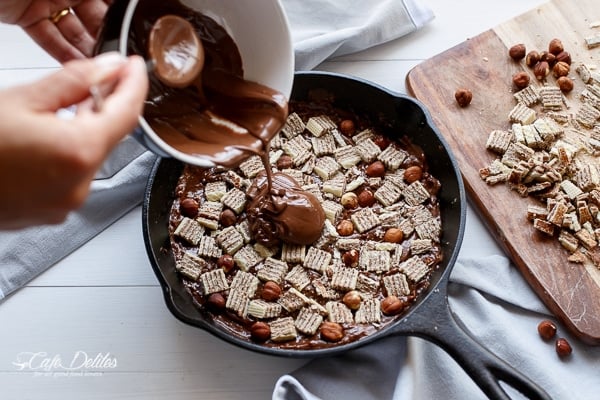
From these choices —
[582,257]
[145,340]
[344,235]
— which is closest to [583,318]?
[582,257]

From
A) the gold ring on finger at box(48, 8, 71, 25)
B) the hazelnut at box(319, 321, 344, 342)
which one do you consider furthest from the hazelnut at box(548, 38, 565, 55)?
the gold ring on finger at box(48, 8, 71, 25)

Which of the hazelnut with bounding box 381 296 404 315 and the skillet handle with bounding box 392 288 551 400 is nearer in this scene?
the skillet handle with bounding box 392 288 551 400

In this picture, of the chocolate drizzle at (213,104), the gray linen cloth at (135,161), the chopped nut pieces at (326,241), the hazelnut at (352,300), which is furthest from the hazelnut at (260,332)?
the gray linen cloth at (135,161)

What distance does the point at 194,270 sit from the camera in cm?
217

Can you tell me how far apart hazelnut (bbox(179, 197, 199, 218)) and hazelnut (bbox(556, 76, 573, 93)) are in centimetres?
135

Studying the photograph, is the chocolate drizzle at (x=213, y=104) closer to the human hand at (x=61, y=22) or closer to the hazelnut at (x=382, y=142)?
the human hand at (x=61, y=22)

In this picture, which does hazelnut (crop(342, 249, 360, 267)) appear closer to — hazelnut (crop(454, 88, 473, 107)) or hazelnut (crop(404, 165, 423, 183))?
hazelnut (crop(404, 165, 423, 183))

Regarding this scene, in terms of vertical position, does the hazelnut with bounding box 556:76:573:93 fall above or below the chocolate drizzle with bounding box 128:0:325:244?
below

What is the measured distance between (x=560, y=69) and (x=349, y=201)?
91 cm

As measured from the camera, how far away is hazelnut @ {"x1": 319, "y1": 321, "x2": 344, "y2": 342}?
6.76 feet

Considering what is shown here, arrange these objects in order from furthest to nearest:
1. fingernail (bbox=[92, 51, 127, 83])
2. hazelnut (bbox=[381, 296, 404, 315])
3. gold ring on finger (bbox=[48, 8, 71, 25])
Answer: hazelnut (bbox=[381, 296, 404, 315]) < gold ring on finger (bbox=[48, 8, 71, 25]) < fingernail (bbox=[92, 51, 127, 83])

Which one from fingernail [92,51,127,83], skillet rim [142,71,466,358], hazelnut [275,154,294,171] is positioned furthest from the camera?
hazelnut [275,154,294,171]

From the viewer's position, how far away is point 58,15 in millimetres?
1999

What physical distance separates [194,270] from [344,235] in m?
0.50
